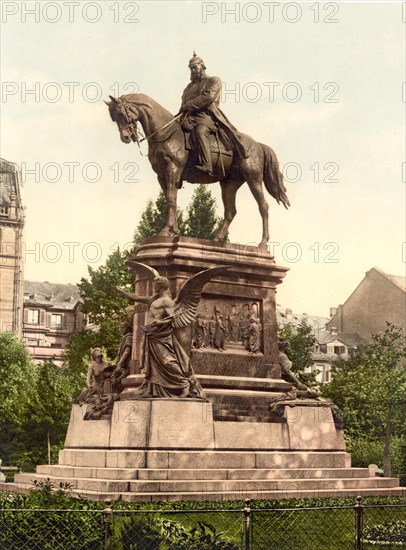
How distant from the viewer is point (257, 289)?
22.5 metres

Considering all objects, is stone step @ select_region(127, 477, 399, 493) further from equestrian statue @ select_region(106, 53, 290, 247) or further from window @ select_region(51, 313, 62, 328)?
window @ select_region(51, 313, 62, 328)

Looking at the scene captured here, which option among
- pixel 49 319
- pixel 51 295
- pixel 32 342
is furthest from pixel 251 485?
pixel 51 295

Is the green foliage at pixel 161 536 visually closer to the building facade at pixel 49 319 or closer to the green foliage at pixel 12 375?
the green foliage at pixel 12 375

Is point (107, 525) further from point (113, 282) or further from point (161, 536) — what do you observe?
point (113, 282)

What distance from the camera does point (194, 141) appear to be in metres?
22.6

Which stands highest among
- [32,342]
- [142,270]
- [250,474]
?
[32,342]

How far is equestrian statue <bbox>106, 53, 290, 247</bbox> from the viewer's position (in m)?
22.3

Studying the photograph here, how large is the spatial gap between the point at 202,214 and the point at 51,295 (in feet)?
243

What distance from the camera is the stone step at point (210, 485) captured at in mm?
17984

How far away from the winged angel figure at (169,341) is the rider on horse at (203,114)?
3.05 m

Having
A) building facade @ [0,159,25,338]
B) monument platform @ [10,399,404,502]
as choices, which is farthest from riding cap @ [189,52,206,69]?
building facade @ [0,159,25,338]

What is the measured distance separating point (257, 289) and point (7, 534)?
10.5m

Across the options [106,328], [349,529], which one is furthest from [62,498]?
[106,328]

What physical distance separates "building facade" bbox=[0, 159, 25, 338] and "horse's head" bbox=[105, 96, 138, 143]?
8812 centimetres
